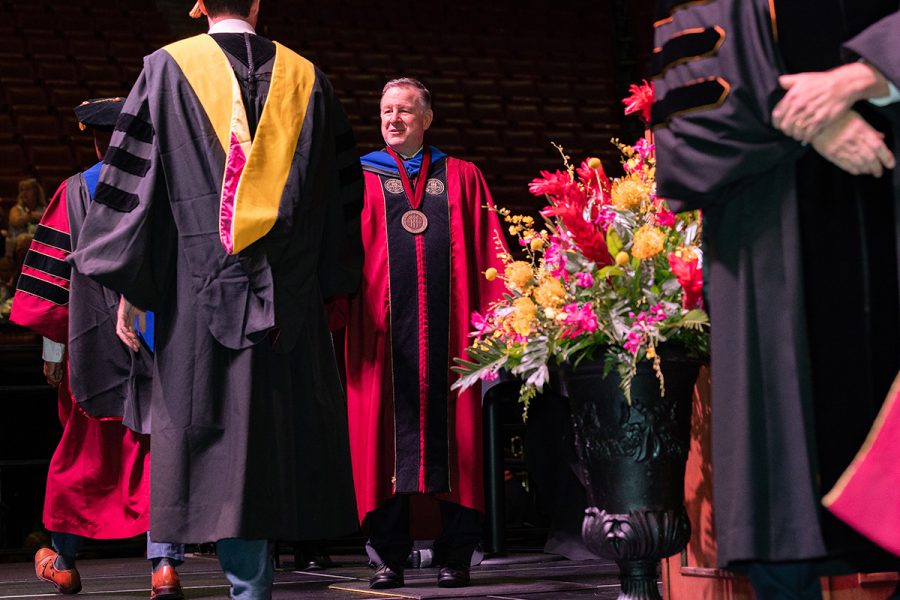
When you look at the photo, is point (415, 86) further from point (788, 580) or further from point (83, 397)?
point (788, 580)

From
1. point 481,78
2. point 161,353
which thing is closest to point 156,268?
point 161,353

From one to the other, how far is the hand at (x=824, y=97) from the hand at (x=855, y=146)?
2cm

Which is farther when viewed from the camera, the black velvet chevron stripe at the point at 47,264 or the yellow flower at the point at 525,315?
the black velvet chevron stripe at the point at 47,264

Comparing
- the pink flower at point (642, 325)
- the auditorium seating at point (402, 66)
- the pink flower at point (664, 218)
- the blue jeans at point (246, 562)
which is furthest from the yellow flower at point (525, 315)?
the auditorium seating at point (402, 66)

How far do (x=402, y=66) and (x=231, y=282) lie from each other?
8.17 meters

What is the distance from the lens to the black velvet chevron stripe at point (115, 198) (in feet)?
7.72

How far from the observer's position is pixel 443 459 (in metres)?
3.87

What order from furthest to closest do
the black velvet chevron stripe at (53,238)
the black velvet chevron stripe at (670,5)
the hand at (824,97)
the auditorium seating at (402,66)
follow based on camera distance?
the auditorium seating at (402,66) < the black velvet chevron stripe at (53,238) < the black velvet chevron stripe at (670,5) < the hand at (824,97)

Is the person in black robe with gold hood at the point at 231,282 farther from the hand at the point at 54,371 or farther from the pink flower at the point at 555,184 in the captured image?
the hand at the point at 54,371

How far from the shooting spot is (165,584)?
342 cm

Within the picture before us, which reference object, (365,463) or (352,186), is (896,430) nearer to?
(352,186)

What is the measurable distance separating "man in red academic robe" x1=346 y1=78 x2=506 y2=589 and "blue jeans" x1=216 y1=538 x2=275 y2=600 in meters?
1.50

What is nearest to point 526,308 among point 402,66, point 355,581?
point 355,581

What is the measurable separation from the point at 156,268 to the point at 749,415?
4.12 ft
